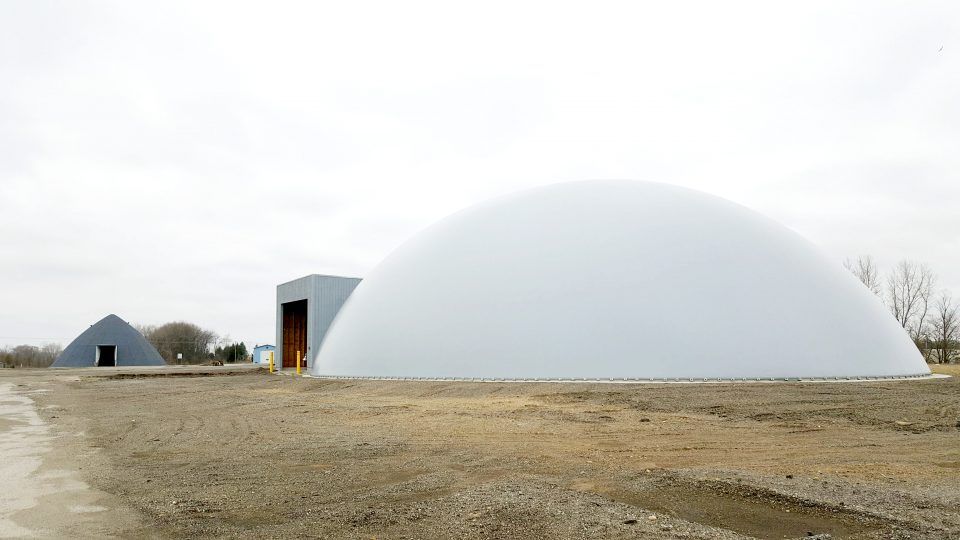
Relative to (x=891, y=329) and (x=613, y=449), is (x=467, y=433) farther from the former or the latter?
(x=891, y=329)

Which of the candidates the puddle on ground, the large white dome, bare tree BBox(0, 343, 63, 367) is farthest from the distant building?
the puddle on ground

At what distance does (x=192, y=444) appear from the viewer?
878 cm

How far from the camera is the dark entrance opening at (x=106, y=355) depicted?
54.3 meters

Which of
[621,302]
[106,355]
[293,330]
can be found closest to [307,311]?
[293,330]

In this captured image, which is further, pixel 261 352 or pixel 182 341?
pixel 182 341

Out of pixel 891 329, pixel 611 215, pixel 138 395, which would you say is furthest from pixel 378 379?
pixel 891 329

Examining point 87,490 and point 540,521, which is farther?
point 87,490

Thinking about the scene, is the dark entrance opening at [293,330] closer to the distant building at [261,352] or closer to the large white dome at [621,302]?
the large white dome at [621,302]

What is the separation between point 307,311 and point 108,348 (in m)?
33.2

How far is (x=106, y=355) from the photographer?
55.0 metres

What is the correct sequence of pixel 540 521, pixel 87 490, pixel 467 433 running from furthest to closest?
pixel 467 433, pixel 87 490, pixel 540 521

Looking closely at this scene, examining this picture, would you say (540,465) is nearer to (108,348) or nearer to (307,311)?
(307,311)

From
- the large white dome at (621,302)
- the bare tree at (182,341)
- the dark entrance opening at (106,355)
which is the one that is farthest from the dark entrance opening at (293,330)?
the bare tree at (182,341)

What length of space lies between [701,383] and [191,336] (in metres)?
83.8
